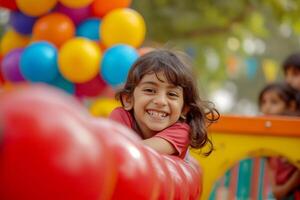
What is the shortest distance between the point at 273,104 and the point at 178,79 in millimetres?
1988

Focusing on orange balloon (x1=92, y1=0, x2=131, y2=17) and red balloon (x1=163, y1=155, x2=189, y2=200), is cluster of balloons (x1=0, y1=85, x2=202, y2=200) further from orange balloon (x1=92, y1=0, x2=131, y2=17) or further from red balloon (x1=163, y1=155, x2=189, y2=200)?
orange balloon (x1=92, y1=0, x2=131, y2=17)

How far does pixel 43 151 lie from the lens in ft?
2.95

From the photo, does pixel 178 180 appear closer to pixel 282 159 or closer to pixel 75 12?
pixel 282 159

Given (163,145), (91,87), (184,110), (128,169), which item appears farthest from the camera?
(91,87)

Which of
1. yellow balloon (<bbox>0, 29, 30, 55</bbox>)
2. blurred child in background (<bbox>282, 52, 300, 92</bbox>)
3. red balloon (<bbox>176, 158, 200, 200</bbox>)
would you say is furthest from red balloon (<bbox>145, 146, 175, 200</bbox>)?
yellow balloon (<bbox>0, 29, 30, 55</bbox>)

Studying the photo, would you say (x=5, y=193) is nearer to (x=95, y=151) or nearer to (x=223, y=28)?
(x=95, y=151)

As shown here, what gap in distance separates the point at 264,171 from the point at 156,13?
14.3 ft

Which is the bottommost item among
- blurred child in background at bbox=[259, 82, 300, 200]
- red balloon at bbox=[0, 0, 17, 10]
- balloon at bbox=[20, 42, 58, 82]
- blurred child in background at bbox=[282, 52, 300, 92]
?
blurred child in background at bbox=[259, 82, 300, 200]

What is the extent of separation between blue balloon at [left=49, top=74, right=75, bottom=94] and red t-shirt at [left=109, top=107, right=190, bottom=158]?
2.25 metres

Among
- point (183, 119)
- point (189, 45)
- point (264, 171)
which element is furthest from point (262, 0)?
point (183, 119)

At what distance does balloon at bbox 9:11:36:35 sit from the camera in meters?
4.70

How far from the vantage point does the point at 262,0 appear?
747 centimetres

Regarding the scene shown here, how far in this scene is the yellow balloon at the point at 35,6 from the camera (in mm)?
4445

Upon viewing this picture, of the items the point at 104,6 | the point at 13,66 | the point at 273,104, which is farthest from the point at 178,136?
the point at 13,66
